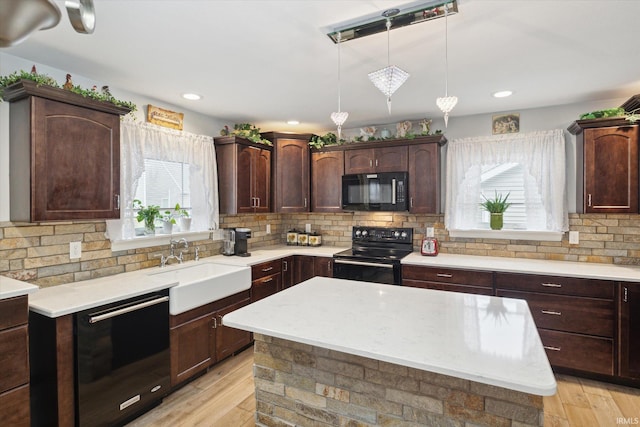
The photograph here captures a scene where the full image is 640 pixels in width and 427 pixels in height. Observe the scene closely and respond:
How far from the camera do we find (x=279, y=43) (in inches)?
80.3

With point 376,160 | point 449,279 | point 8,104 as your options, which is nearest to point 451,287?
point 449,279

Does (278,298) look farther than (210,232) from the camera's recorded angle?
No

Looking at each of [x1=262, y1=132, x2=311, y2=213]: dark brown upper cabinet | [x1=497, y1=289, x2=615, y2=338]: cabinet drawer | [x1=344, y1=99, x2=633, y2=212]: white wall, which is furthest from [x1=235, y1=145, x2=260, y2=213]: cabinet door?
[x1=497, y1=289, x2=615, y2=338]: cabinet drawer

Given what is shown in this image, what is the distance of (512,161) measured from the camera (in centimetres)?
349

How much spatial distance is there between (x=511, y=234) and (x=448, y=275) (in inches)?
35.7

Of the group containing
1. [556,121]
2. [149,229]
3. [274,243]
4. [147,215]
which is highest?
[556,121]

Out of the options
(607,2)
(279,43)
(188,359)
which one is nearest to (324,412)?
(188,359)

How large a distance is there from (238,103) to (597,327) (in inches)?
143

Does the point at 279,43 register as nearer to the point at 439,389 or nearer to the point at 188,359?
the point at 439,389

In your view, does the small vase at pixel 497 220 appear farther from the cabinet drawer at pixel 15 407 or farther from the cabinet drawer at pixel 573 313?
the cabinet drawer at pixel 15 407

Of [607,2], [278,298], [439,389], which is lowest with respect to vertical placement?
[439,389]

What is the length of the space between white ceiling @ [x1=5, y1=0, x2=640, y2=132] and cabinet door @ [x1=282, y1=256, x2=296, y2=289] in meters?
1.72

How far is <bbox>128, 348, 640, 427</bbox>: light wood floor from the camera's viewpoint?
7.50 feet

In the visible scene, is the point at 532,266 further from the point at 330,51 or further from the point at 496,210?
the point at 330,51
